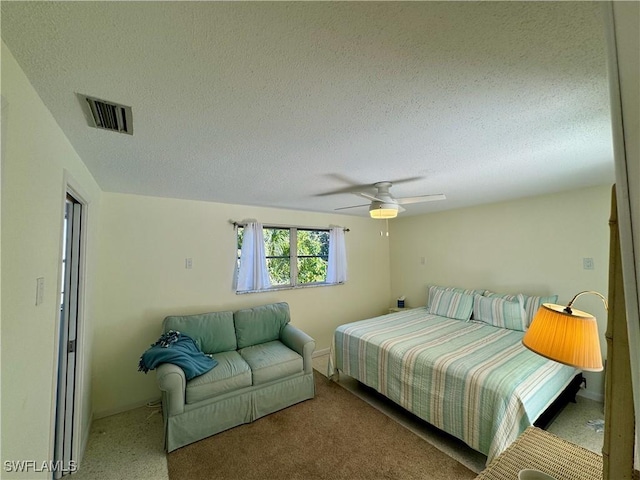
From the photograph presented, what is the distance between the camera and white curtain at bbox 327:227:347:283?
410cm

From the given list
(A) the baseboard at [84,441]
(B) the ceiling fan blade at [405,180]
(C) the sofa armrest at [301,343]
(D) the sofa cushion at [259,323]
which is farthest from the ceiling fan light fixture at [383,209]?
(A) the baseboard at [84,441]

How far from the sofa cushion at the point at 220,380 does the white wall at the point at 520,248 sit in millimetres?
3183

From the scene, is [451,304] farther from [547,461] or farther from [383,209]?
[547,461]

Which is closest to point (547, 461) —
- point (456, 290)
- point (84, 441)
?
point (456, 290)

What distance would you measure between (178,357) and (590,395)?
4107 mm

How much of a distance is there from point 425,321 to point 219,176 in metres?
2.96

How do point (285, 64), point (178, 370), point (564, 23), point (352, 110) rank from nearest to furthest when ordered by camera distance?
1. point (564, 23)
2. point (285, 64)
3. point (352, 110)
4. point (178, 370)

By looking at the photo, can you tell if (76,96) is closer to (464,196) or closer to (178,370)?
(178,370)

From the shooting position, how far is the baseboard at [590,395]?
2.58m

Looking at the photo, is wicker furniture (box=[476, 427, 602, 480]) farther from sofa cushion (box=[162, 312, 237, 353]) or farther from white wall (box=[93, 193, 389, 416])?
white wall (box=[93, 193, 389, 416])

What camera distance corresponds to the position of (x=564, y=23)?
2.48 feet

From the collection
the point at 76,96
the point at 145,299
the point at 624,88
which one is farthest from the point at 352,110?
the point at 145,299

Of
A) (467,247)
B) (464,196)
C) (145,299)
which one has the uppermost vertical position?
(464,196)

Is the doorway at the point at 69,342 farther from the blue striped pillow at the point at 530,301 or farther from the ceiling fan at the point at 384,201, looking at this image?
the blue striped pillow at the point at 530,301
